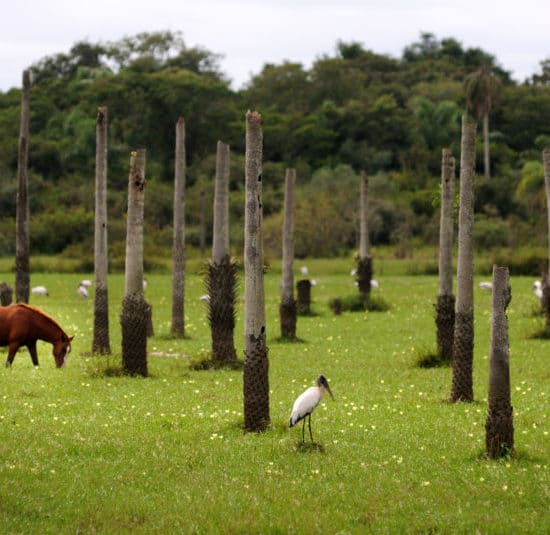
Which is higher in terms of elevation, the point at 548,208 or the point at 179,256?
the point at 548,208

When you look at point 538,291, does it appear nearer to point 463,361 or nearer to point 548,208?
point 548,208

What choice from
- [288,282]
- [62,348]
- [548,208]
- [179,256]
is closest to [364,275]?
[288,282]

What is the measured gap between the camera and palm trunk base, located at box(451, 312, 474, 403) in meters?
20.5

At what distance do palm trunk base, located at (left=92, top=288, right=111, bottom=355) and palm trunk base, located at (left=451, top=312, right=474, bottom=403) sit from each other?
34.5 ft

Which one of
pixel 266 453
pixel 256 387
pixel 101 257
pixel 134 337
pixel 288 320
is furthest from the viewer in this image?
pixel 288 320

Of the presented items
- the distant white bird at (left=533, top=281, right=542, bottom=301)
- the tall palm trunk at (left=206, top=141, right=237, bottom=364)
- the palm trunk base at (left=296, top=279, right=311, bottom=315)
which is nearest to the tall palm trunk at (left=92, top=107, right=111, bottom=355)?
the tall palm trunk at (left=206, top=141, right=237, bottom=364)

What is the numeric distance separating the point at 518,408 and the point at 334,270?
161ft

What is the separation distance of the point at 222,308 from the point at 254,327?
10.1m

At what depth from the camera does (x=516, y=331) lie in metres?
34.5

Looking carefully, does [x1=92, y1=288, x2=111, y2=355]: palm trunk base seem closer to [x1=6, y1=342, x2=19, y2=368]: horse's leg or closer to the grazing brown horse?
the grazing brown horse

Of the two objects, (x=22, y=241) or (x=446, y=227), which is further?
(x=22, y=241)

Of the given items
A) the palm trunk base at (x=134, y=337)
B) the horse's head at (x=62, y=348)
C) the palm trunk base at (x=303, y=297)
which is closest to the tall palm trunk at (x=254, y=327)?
the palm trunk base at (x=134, y=337)

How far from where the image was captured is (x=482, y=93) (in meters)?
97.2

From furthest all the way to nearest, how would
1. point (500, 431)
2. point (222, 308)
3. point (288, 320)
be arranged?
point (288, 320) → point (222, 308) → point (500, 431)
